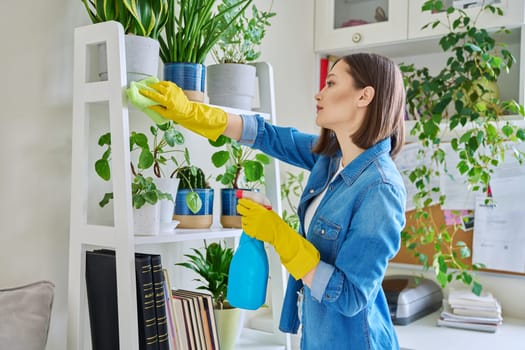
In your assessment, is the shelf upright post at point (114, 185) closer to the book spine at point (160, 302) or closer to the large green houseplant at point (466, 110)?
the book spine at point (160, 302)

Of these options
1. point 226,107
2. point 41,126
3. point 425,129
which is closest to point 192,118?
point 226,107

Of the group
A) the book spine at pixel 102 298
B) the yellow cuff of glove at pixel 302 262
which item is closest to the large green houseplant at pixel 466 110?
the yellow cuff of glove at pixel 302 262

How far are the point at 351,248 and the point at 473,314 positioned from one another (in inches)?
44.6

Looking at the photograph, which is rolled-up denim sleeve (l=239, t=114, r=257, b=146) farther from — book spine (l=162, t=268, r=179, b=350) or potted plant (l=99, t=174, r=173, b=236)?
book spine (l=162, t=268, r=179, b=350)

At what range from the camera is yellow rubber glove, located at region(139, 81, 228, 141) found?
131 centimetres

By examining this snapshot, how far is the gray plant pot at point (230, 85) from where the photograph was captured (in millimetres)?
1652

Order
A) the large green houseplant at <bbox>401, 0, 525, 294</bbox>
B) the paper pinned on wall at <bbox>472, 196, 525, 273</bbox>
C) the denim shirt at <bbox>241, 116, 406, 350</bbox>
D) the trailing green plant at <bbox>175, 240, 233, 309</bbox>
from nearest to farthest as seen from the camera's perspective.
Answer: the denim shirt at <bbox>241, 116, 406, 350</bbox> < the trailing green plant at <bbox>175, 240, 233, 309</bbox> < the large green houseplant at <bbox>401, 0, 525, 294</bbox> < the paper pinned on wall at <bbox>472, 196, 525, 273</bbox>

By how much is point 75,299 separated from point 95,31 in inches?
24.8

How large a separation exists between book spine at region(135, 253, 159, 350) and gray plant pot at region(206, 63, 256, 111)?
0.56m

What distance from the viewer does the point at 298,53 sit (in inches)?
94.2

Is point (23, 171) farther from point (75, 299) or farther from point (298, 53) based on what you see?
point (298, 53)

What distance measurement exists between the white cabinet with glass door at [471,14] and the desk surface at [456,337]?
1094mm

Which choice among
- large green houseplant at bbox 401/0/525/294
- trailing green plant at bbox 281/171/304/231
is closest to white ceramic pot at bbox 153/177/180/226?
trailing green plant at bbox 281/171/304/231

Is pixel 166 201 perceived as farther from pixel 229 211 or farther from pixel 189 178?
pixel 229 211
